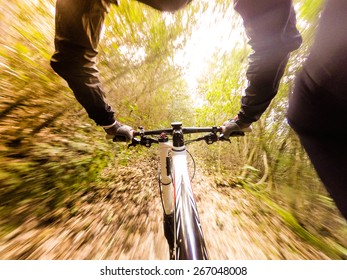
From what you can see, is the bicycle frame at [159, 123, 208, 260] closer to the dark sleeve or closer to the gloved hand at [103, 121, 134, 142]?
the gloved hand at [103, 121, 134, 142]

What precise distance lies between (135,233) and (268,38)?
1656 millimetres

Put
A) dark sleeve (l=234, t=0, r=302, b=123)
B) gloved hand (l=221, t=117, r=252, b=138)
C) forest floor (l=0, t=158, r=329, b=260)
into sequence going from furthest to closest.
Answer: forest floor (l=0, t=158, r=329, b=260), gloved hand (l=221, t=117, r=252, b=138), dark sleeve (l=234, t=0, r=302, b=123)

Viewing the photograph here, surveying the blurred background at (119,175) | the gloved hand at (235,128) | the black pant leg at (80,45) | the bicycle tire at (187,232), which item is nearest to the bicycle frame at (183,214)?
the bicycle tire at (187,232)

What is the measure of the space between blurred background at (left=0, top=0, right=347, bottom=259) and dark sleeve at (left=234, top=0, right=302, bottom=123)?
489 mm

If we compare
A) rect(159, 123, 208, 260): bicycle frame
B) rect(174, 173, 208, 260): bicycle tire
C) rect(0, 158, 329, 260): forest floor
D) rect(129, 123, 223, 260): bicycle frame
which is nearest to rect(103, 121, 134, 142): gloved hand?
rect(129, 123, 223, 260): bicycle frame

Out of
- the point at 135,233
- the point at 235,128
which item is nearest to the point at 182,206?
the point at 235,128

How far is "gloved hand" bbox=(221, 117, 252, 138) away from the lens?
3.13 feet

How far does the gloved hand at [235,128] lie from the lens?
953 mm

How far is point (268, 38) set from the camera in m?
0.59

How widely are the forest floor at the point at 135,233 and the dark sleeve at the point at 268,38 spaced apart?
134 cm

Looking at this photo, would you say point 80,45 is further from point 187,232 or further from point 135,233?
point 135,233

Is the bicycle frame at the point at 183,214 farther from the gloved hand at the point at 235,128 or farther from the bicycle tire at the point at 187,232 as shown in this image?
the gloved hand at the point at 235,128

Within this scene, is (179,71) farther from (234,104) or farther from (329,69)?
(329,69)
